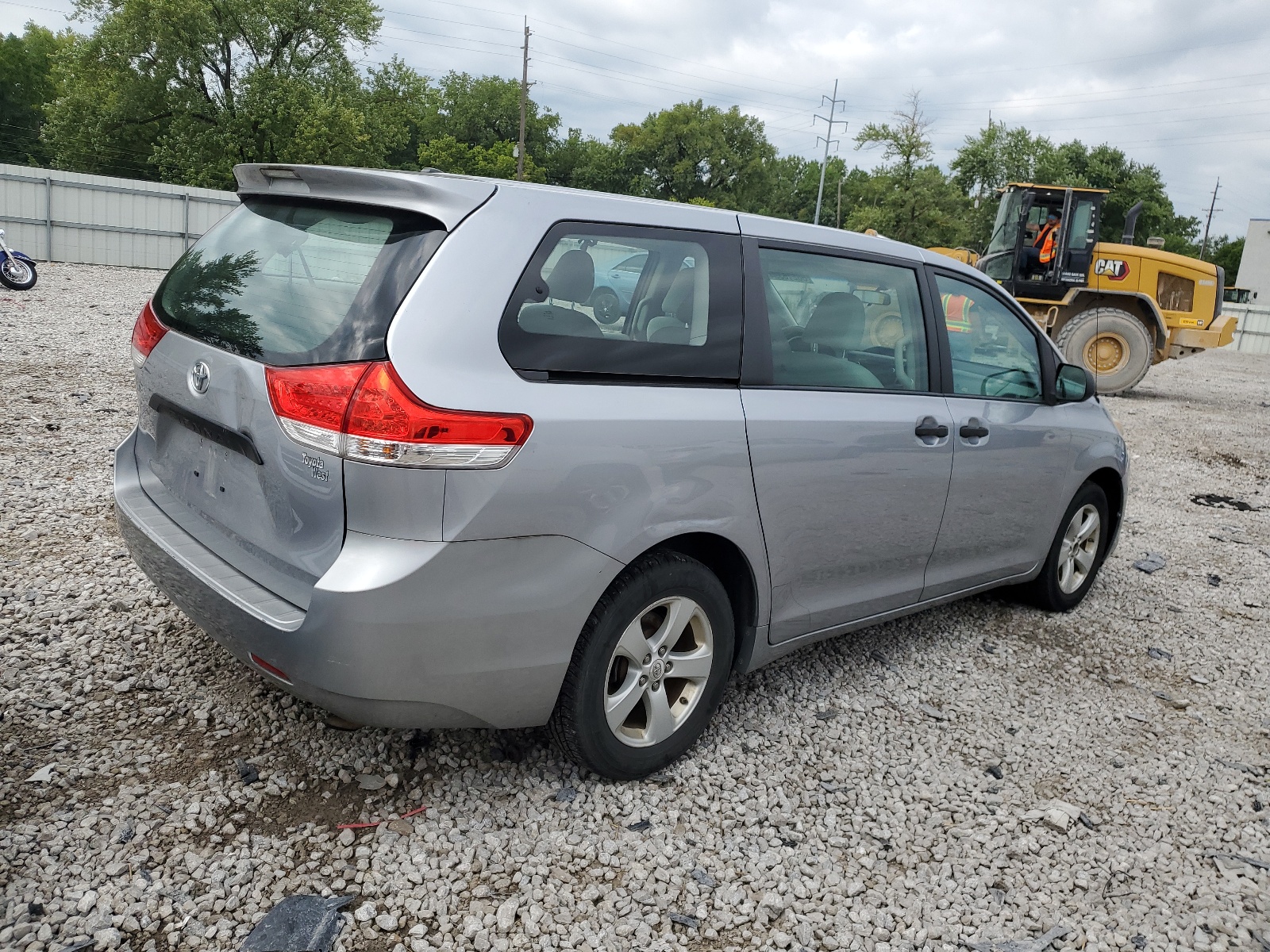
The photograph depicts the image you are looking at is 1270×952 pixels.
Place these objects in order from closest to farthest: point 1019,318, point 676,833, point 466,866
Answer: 1. point 466,866
2. point 676,833
3. point 1019,318

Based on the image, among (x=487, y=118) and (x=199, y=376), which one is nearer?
(x=199, y=376)

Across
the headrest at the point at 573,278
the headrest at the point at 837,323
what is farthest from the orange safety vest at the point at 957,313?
the headrest at the point at 573,278

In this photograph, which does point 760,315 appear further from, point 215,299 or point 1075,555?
point 1075,555

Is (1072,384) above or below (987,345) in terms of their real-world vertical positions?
below

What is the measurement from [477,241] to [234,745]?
1.77 metres

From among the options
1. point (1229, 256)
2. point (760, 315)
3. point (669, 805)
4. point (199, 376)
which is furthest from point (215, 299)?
point (1229, 256)

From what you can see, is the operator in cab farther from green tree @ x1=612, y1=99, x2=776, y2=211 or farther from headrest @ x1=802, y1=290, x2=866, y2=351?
green tree @ x1=612, y1=99, x2=776, y2=211

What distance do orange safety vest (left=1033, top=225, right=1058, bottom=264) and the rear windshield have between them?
15.2 meters

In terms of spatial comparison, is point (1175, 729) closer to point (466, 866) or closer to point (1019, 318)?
point (1019, 318)

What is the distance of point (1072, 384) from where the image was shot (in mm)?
4543

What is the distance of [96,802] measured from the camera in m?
2.68

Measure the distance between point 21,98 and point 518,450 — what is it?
79357 millimetres

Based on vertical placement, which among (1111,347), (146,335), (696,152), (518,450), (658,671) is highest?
(696,152)

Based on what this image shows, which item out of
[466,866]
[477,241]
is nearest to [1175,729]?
[466,866]
